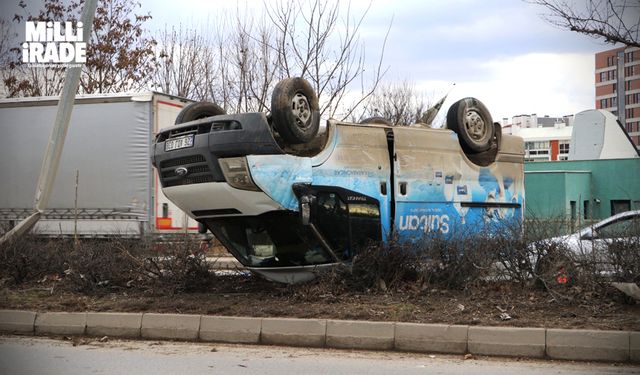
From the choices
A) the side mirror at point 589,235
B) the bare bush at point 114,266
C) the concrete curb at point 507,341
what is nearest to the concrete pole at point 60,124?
the bare bush at point 114,266

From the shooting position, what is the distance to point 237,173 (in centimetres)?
762

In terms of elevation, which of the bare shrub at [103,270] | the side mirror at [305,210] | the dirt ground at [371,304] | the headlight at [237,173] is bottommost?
the dirt ground at [371,304]

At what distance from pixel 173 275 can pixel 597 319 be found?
17.1 ft

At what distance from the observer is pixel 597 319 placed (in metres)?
6.91

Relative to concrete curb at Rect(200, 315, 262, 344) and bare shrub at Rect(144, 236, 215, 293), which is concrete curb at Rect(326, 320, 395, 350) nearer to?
concrete curb at Rect(200, 315, 262, 344)

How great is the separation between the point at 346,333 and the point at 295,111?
2651 mm

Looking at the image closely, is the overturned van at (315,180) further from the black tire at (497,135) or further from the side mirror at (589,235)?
the side mirror at (589,235)

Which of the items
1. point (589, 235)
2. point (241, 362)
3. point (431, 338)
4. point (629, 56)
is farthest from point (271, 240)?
point (629, 56)

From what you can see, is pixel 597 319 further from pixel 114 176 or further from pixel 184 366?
pixel 114 176

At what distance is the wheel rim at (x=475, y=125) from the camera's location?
371 inches

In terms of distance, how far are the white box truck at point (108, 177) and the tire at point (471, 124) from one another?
6.84 meters

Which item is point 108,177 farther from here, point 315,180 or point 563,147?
point 563,147

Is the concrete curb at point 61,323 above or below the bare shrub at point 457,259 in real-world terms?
below

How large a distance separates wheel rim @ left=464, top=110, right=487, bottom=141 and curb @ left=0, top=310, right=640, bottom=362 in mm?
3534
